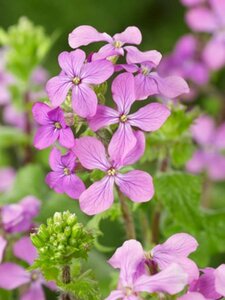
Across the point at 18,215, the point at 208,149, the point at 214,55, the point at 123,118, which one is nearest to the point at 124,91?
the point at 123,118

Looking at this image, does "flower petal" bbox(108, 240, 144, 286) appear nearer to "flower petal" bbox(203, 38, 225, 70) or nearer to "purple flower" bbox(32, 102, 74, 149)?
"purple flower" bbox(32, 102, 74, 149)

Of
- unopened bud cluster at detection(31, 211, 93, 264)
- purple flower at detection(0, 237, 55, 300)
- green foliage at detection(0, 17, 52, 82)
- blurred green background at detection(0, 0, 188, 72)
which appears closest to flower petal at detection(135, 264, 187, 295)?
unopened bud cluster at detection(31, 211, 93, 264)

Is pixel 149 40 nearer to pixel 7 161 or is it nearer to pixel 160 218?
pixel 7 161

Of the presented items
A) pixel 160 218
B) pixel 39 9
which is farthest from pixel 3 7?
pixel 160 218

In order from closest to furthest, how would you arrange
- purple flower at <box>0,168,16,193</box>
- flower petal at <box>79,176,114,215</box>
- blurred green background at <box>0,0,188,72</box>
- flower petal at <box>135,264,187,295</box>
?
flower petal at <box>135,264,187,295</box>, flower petal at <box>79,176,114,215</box>, purple flower at <box>0,168,16,193</box>, blurred green background at <box>0,0,188,72</box>

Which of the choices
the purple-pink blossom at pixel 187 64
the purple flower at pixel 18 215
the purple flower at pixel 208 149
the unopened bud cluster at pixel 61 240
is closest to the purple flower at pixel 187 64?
the purple-pink blossom at pixel 187 64
